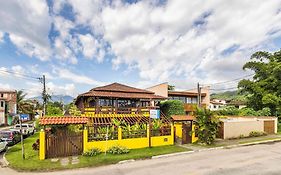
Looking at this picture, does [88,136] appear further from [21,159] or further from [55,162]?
[21,159]

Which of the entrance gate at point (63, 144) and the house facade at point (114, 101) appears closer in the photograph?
the entrance gate at point (63, 144)

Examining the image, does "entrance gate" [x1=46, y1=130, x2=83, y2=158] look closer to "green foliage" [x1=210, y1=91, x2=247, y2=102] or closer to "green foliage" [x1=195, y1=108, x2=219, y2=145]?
"green foliage" [x1=195, y1=108, x2=219, y2=145]

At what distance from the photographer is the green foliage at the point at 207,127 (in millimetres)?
21964

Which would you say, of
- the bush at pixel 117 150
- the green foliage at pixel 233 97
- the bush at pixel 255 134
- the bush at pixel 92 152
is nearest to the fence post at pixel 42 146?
the bush at pixel 92 152

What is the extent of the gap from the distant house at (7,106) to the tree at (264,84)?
167 feet

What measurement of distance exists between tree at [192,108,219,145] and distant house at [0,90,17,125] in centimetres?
4832

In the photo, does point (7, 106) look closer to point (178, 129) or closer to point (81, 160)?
point (178, 129)

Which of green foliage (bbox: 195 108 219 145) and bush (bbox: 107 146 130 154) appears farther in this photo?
green foliage (bbox: 195 108 219 145)

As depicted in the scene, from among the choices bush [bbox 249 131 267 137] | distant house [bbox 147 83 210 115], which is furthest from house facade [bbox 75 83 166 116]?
bush [bbox 249 131 267 137]

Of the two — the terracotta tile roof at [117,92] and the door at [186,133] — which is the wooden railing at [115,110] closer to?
the terracotta tile roof at [117,92]

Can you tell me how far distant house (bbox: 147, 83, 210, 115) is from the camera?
42506 millimetres

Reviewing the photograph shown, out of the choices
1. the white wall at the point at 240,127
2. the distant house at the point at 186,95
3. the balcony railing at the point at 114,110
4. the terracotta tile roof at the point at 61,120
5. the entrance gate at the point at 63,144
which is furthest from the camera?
the distant house at the point at 186,95

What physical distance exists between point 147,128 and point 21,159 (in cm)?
1011

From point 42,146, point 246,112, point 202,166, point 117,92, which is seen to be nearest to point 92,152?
A: point 42,146
